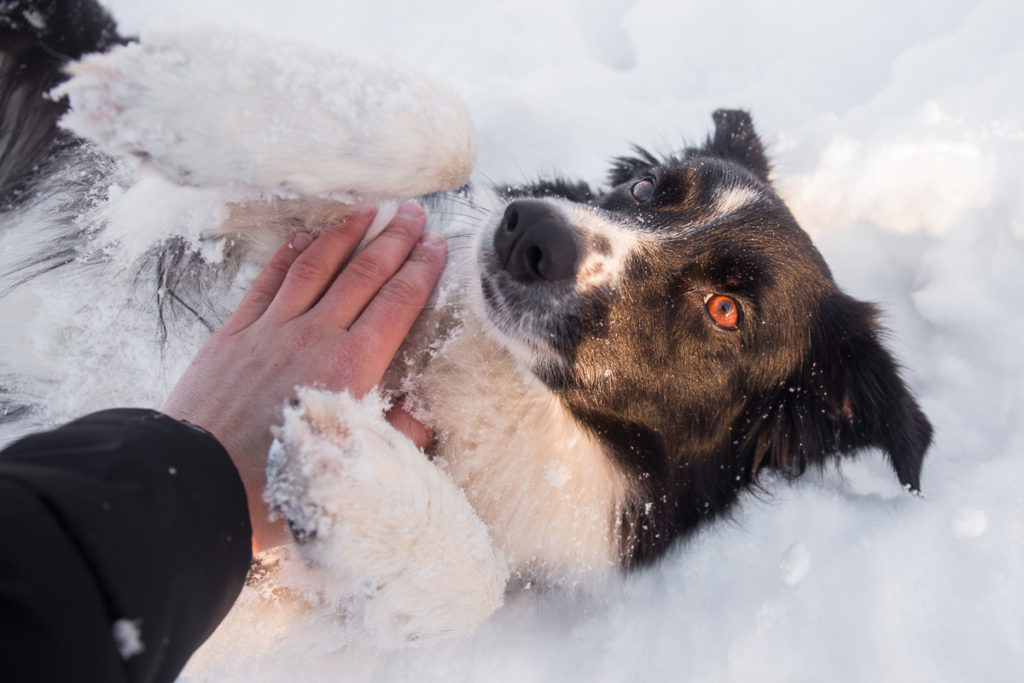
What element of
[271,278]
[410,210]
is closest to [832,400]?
[410,210]

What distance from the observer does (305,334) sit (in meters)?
2.05

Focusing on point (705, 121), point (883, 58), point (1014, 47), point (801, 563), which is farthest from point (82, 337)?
point (1014, 47)

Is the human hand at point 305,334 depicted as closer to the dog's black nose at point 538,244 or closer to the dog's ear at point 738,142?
the dog's black nose at point 538,244

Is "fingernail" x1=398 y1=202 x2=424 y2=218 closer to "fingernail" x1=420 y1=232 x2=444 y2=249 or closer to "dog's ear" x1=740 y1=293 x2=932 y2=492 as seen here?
"fingernail" x1=420 y1=232 x2=444 y2=249

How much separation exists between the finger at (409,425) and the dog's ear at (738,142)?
2.21 metres

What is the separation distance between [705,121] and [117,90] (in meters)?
4.02

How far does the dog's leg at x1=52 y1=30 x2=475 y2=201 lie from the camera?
1.62 meters

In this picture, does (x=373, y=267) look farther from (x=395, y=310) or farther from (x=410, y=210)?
(x=410, y=210)

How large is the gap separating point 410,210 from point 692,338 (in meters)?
1.27

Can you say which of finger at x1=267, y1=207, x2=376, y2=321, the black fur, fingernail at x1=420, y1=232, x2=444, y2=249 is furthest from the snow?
the black fur

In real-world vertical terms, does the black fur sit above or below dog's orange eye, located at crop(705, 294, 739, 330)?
above

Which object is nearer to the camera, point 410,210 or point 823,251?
point 410,210

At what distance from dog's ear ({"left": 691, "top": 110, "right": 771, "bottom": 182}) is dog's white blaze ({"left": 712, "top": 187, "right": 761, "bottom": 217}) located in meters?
0.71

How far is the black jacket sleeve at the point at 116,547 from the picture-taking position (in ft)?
3.67
